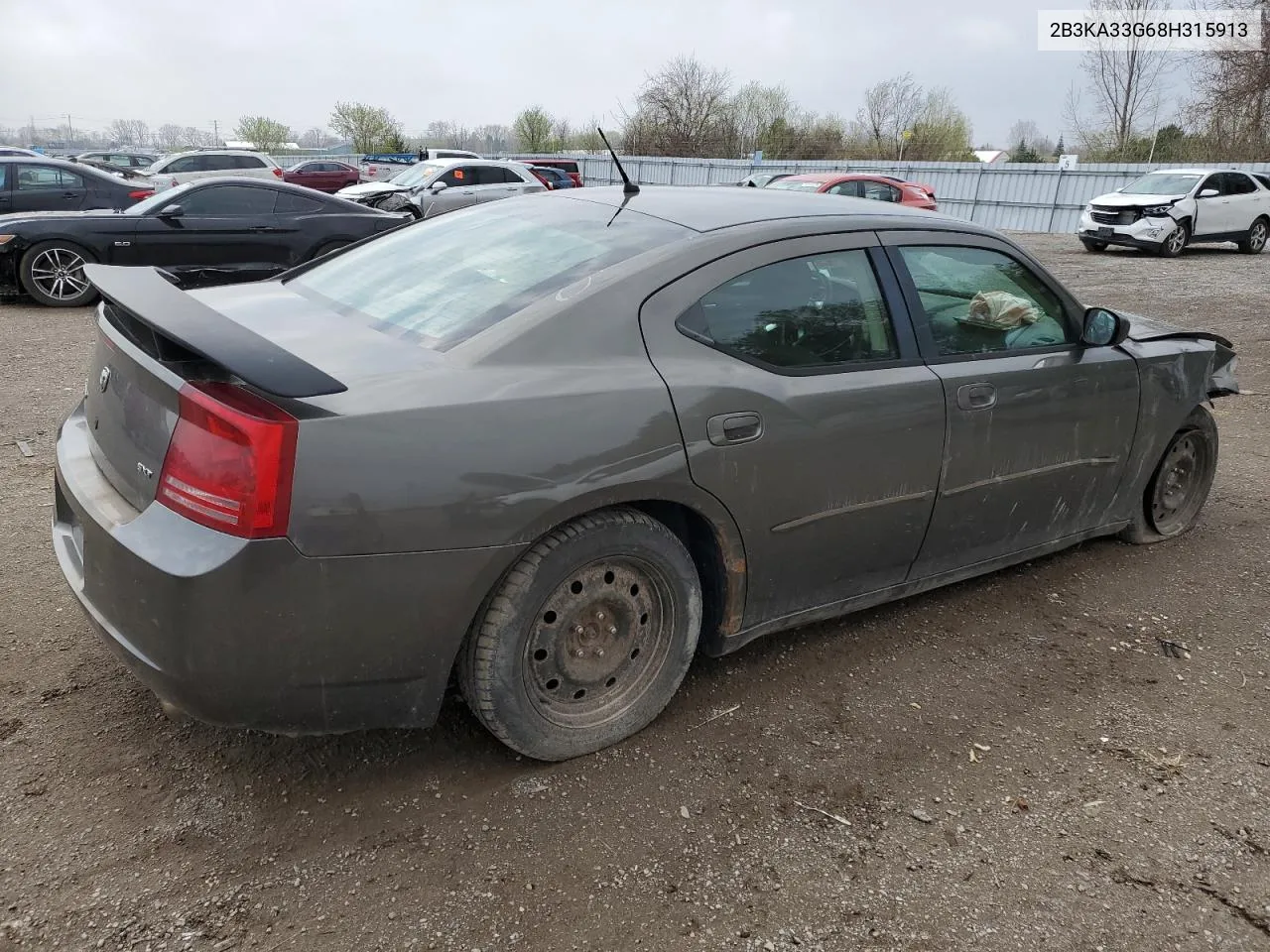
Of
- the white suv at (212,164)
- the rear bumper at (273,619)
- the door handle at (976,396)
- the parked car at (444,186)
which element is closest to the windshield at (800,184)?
the parked car at (444,186)

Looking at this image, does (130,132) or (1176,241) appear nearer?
(1176,241)

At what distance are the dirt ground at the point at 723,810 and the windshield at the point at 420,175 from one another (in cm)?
1646

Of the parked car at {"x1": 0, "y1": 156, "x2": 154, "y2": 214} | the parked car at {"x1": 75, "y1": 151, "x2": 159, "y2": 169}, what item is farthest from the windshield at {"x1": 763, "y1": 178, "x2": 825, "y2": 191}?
the parked car at {"x1": 75, "y1": 151, "x2": 159, "y2": 169}

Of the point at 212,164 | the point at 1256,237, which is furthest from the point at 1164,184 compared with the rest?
the point at 212,164

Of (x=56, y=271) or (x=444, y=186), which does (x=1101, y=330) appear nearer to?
(x=56, y=271)

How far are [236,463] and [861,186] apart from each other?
16.3 metres

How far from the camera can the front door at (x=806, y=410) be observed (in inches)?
103

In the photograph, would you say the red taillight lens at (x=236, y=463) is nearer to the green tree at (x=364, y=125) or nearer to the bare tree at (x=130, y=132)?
the green tree at (x=364, y=125)

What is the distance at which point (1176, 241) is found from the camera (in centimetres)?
1761

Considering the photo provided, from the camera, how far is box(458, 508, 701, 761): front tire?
2354mm

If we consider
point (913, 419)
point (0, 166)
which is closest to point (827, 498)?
point (913, 419)

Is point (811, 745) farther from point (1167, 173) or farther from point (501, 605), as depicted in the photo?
point (1167, 173)

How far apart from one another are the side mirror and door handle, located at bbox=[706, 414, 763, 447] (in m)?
1.73

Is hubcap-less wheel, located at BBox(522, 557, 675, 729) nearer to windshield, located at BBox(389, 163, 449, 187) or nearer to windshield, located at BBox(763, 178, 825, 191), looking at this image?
windshield, located at BBox(763, 178, 825, 191)
